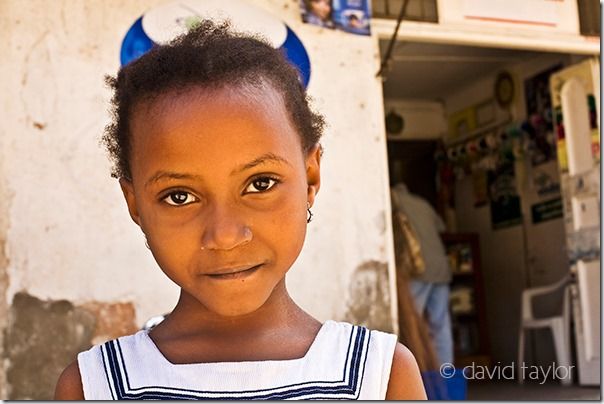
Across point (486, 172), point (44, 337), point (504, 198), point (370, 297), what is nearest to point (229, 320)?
point (44, 337)

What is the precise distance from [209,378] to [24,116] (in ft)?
8.92

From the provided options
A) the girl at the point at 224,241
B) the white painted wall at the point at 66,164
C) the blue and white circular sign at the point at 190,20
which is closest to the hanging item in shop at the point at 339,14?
the white painted wall at the point at 66,164

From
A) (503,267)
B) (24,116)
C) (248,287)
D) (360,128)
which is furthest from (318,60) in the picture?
(503,267)

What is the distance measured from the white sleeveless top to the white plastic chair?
15.7 ft

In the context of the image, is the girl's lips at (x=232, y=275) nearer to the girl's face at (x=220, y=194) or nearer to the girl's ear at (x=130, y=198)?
the girl's face at (x=220, y=194)

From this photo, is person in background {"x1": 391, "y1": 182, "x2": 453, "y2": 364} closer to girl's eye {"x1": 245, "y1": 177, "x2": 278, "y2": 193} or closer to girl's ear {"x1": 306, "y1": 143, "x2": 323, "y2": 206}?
girl's ear {"x1": 306, "y1": 143, "x2": 323, "y2": 206}

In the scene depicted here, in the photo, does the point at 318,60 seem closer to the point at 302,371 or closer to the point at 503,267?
the point at 302,371

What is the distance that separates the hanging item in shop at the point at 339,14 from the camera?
3.96m

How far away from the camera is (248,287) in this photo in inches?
41.4

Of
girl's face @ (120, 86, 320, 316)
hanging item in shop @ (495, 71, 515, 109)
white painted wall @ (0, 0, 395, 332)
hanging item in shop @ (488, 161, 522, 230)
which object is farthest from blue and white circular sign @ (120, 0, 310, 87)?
hanging item in shop @ (488, 161, 522, 230)

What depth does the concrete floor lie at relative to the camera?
489 cm

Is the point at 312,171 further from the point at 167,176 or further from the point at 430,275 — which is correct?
the point at 430,275

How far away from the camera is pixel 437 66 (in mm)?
6504

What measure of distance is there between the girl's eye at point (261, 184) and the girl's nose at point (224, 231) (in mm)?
36
